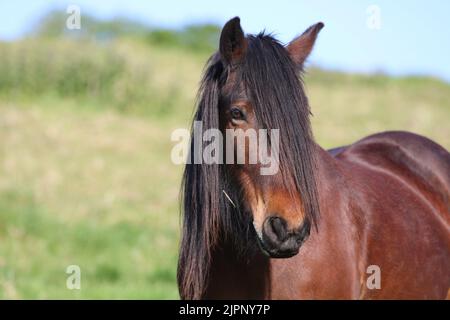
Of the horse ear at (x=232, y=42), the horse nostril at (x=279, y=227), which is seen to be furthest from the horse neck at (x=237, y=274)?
the horse ear at (x=232, y=42)

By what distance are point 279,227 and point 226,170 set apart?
51 cm

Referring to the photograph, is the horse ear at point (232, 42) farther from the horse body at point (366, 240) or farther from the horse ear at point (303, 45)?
the horse body at point (366, 240)

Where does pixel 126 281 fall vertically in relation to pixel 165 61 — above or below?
below

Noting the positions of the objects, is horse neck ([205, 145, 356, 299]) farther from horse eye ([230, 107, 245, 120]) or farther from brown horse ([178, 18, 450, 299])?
horse eye ([230, 107, 245, 120])

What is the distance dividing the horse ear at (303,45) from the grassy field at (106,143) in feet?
16.1

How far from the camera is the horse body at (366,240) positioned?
3.84m

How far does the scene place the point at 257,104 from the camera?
3.53m

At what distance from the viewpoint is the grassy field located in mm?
10664

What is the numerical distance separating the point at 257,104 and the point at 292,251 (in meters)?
0.72

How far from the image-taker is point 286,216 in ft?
10.8

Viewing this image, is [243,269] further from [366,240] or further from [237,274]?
[366,240]

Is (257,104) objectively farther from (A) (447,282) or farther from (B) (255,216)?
(A) (447,282)

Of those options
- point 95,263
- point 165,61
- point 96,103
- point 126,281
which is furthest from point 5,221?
point 165,61
